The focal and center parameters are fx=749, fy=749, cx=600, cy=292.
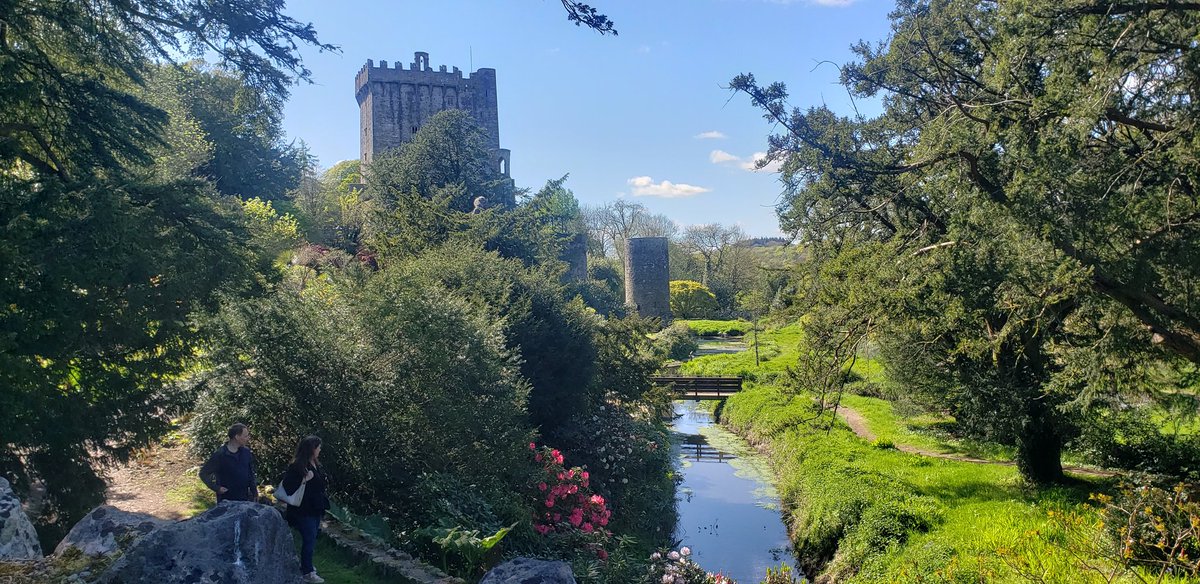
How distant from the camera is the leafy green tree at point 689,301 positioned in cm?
5959

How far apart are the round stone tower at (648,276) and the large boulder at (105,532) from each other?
145 feet

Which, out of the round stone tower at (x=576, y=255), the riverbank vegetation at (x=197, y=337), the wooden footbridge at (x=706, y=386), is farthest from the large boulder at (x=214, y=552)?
the round stone tower at (x=576, y=255)

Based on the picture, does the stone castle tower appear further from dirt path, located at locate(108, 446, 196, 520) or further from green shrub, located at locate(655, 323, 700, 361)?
dirt path, located at locate(108, 446, 196, 520)

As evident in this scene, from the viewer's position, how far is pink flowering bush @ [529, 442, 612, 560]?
10305 millimetres

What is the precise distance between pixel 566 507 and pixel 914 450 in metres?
9.98

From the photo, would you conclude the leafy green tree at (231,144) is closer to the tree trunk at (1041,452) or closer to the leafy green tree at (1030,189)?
the leafy green tree at (1030,189)

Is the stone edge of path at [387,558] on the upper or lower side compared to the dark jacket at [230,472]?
lower

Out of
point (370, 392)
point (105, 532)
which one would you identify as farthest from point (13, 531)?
point (370, 392)

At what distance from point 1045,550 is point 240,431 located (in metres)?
9.39

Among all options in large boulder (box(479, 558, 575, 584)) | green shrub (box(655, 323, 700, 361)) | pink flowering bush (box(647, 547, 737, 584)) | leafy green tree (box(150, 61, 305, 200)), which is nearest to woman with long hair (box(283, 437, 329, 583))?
large boulder (box(479, 558, 575, 584))

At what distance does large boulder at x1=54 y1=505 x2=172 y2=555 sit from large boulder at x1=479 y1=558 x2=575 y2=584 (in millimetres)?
2626

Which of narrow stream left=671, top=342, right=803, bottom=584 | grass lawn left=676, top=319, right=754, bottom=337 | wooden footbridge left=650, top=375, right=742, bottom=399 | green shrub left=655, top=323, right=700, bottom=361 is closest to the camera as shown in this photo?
narrow stream left=671, top=342, right=803, bottom=584

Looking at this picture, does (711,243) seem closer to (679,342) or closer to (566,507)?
(679,342)

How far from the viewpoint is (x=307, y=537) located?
686 cm
